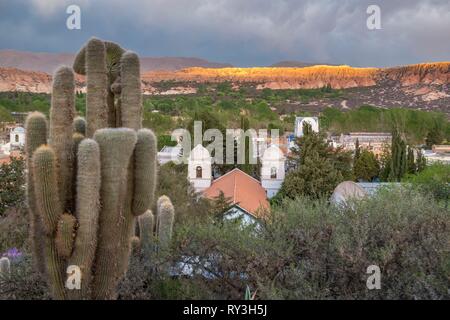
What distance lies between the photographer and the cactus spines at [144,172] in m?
5.19

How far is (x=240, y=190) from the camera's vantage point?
70.9ft

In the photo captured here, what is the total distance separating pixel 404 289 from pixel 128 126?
3398mm

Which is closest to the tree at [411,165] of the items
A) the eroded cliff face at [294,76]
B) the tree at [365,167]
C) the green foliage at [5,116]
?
the tree at [365,167]

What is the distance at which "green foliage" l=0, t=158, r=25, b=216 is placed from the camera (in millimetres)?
15555

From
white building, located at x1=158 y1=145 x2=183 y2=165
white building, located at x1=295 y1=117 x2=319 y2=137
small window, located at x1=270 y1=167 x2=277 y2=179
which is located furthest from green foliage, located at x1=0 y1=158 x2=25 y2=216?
white building, located at x1=295 y1=117 x2=319 y2=137

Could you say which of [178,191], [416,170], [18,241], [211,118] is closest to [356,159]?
[416,170]

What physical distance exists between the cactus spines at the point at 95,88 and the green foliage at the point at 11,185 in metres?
10.9

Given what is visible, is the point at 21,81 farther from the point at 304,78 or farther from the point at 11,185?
the point at 11,185

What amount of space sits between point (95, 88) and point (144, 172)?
108 centimetres

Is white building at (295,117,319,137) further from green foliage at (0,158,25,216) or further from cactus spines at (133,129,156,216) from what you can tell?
cactus spines at (133,129,156,216)

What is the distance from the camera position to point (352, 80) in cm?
10244

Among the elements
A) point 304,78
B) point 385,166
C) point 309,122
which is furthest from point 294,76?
point 385,166

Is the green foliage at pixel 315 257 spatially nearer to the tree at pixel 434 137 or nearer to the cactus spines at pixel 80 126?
the cactus spines at pixel 80 126
